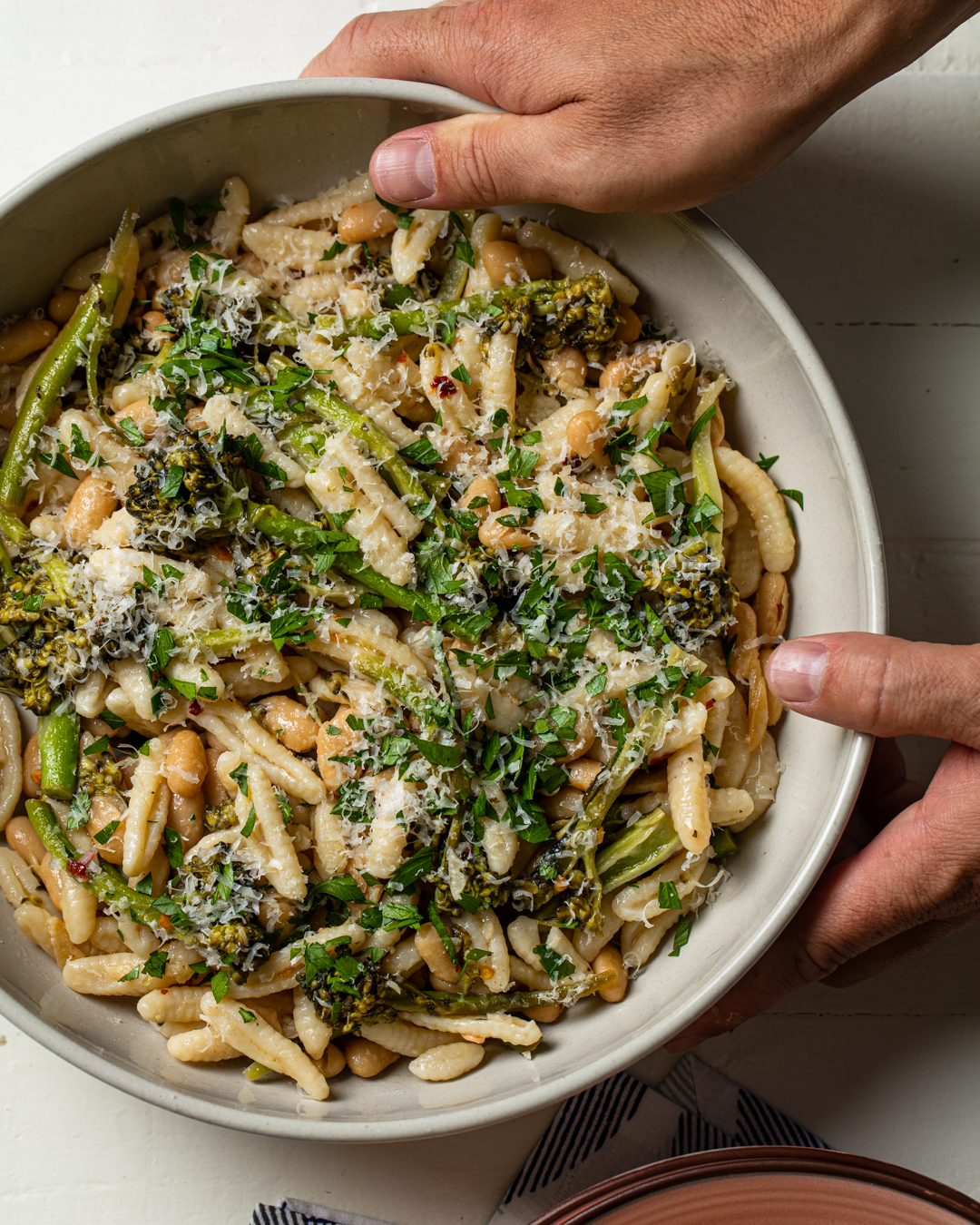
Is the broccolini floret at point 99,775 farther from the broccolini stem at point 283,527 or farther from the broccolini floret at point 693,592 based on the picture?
the broccolini floret at point 693,592

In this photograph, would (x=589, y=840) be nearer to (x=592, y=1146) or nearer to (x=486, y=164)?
(x=592, y=1146)

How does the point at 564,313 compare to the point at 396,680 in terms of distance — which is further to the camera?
the point at 564,313

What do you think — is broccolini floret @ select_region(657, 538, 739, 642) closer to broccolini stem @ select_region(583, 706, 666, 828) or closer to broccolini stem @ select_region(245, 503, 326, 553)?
broccolini stem @ select_region(583, 706, 666, 828)

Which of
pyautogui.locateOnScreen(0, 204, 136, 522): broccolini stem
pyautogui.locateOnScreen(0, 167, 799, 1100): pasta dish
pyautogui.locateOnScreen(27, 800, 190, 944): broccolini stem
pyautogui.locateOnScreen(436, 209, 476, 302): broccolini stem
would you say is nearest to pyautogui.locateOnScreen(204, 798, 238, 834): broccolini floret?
pyautogui.locateOnScreen(0, 167, 799, 1100): pasta dish

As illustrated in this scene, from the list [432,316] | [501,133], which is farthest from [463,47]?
[432,316]

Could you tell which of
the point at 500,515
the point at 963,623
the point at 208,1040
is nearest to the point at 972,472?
the point at 963,623

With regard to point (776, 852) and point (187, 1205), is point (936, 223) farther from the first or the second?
point (187, 1205)

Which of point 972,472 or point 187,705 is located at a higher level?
point 187,705
